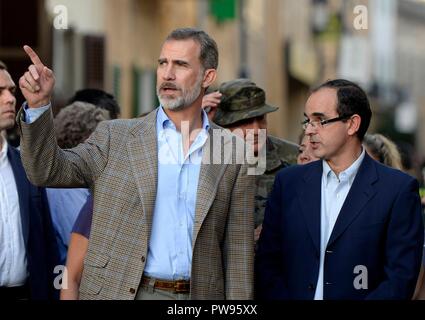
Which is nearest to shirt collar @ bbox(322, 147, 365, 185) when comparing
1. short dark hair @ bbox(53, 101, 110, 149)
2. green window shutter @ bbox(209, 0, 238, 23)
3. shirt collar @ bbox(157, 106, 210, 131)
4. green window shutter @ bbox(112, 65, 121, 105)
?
shirt collar @ bbox(157, 106, 210, 131)

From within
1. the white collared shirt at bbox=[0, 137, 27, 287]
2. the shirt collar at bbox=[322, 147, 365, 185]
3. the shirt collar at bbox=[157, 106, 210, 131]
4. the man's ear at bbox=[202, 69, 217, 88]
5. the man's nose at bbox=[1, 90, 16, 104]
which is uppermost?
the man's ear at bbox=[202, 69, 217, 88]

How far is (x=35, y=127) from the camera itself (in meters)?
6.22

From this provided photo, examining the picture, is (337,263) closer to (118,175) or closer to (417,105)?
(118,175)

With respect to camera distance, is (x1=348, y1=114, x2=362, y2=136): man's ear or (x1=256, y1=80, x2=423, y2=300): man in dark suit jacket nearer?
(x1=256, y1=80, x2=423, y2=300): man in dark suit jacket

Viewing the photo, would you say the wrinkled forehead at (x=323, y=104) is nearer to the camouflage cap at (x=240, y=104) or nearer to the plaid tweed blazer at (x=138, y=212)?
the plaid tweed blazer at (x=138, y=212)

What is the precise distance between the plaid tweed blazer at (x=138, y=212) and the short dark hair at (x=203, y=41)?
1.28ft

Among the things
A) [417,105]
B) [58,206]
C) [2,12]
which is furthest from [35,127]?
[417,105]

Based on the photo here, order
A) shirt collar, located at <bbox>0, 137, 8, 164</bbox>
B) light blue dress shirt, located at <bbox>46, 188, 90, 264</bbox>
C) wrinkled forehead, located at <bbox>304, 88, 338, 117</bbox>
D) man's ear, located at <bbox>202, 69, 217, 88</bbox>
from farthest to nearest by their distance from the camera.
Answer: light blue dress shirt, located at <bbox>46, 188, 90, 264</bbox>
shirt collar, located at <bbox>0, 137, 8, 164</bbox>
wrinkled forehead, located at <bbox>304, 88, 338, 117</bbox>
man's ear, located at <bbox>202, 69, 217, 88</bbox>

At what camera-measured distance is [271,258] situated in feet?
22.9

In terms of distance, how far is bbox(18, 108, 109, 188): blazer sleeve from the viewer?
6.25 metres

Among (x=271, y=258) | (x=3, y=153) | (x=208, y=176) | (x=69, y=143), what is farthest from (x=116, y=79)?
(x=208, y=176)

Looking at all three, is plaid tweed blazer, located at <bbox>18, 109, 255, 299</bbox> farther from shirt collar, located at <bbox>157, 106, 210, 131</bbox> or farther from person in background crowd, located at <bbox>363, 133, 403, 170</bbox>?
person in background crowd, located at <bbox>363, 133, 403, 170</bbox>

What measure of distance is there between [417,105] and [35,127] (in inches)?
4074

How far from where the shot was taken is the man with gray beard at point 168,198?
6574mm
